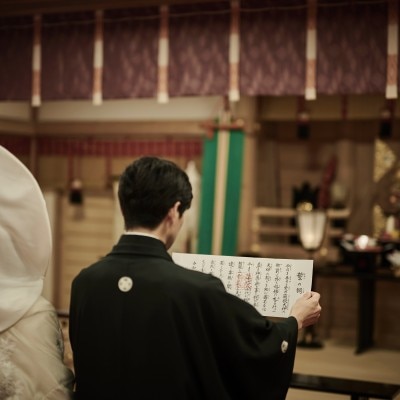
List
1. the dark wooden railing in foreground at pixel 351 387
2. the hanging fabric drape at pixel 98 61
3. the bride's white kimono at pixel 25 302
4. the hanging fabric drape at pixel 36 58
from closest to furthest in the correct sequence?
the bride's white kimono at pixel 25 302 → the dark wooden railing in foreground at pixel 351 387 → the hanging fabric drape at pixel 98 61 → the hanging fabric drape at pixel 36 58

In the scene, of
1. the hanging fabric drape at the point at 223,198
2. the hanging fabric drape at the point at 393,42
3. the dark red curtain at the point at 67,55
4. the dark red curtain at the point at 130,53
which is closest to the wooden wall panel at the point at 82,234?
the hanging fabric drape at the point at 223,198

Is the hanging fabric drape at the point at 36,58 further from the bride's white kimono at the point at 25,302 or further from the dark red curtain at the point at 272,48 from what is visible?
the bride's white kimono at the point at 25,302

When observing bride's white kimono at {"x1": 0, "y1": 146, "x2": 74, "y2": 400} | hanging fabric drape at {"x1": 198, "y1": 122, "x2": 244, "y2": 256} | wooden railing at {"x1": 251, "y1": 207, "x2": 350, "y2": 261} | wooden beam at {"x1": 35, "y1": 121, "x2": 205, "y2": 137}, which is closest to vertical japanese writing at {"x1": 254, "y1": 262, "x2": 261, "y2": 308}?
bride's white kimono at {"x1": 0, "y1": 146, "x2": 74, "y2": 400}

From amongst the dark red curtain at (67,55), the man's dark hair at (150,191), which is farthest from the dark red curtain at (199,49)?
the man's dark hair at (150,191)

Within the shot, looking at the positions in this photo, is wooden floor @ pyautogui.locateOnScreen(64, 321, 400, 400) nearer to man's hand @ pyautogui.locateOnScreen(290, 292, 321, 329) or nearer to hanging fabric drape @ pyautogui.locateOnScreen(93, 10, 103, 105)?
hanging fabric drape @ pyautogui.locateOnScreen(93, 10, 103, 105)

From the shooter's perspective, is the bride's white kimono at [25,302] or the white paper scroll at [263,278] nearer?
the bride's white kimono at [25,302]

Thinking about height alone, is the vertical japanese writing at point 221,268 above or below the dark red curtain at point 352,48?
below

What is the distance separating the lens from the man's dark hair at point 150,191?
2043mm

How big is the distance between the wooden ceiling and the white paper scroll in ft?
7.93

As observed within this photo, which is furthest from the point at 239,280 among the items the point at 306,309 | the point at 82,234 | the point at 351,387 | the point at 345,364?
the point at 82,234

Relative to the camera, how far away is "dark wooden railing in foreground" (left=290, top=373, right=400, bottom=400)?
3326 mm

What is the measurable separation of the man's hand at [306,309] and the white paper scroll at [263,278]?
4 centimetres

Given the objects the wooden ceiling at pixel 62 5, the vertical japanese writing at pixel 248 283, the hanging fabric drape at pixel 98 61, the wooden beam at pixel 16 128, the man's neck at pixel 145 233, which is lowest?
the vertical japanese writing at pixel 248 283

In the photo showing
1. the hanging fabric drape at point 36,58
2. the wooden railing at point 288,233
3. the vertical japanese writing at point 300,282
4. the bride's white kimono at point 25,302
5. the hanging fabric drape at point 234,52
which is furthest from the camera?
the wooden railing at point 288,233
